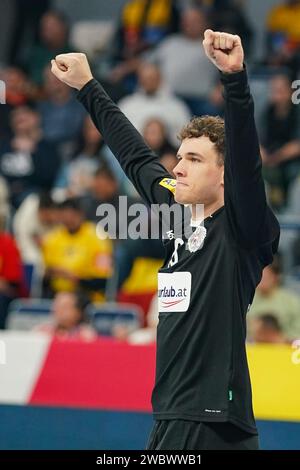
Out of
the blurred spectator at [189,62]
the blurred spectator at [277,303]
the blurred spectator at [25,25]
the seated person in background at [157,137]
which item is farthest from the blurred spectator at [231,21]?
the blurred spectator at [277,303]

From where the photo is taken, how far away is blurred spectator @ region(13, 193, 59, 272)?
410 inches

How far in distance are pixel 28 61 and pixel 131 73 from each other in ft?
4.78

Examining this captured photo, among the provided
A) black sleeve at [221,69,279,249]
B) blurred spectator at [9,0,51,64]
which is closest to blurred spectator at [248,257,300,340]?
black sleeve at [221,69,279,249]

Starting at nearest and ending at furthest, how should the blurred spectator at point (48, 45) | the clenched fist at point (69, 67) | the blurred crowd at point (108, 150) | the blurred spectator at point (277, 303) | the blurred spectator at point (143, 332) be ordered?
1. the clenched fist at point (69, 67)
2. the blurred spectator at point (143, 332)
3. the blurred spectator at point (277, 303)
4. the blurred crowd at point (108, 150)
5. the blurred spectator at point (48, 45)

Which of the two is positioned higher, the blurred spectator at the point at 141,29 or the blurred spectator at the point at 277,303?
the blurred spectator at the point at 141,29

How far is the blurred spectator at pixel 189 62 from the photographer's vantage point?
12.2 m

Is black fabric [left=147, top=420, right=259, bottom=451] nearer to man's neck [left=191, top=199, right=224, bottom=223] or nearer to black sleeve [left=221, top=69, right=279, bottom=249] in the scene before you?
black sleeve [left=221, top=69, right=279, bottom=249]

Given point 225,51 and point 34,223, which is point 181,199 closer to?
point 225,51

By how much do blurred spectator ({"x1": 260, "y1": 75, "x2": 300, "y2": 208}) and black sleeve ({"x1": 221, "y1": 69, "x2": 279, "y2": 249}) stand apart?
6.12 m

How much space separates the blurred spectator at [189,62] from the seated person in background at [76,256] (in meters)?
2.74

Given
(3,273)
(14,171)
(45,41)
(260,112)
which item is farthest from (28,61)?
(3,273)

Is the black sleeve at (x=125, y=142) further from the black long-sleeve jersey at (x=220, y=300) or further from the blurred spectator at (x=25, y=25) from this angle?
the blurred spectator at (x=25, y=25)

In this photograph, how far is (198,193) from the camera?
4.20 m

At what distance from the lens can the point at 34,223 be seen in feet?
34.8
